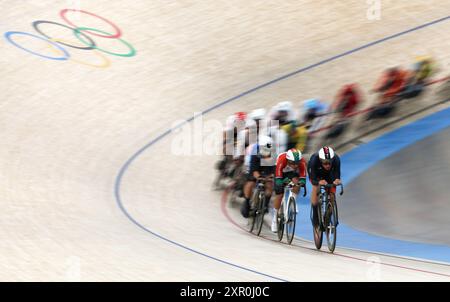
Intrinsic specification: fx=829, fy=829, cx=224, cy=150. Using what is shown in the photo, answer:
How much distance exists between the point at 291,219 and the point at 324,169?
0.72 metres

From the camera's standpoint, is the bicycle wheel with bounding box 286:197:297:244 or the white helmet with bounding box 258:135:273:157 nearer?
the bicycle wheel with bounding box 286:197:297:244

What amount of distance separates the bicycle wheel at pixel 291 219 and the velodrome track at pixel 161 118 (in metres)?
0.16

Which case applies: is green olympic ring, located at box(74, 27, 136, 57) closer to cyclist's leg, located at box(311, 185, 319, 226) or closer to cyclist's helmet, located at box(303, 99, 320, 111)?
cyclist's helmet, located at box(303, 99, 320, 111)

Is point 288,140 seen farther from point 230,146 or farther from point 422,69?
point 422,69

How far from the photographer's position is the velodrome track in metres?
7.46

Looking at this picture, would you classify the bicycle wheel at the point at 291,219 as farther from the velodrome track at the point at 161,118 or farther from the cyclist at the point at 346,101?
the cyclist at the point at 346,101

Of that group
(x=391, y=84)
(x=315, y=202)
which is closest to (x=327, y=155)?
(x=315, y=202)

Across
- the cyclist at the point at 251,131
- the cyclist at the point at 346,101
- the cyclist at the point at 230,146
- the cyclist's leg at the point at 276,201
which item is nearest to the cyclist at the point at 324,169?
the cyclist's leg at the point at 276,201

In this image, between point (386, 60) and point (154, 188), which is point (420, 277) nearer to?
point (154, 188)

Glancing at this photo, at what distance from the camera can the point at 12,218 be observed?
8555 millimetres

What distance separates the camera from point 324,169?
322 inches

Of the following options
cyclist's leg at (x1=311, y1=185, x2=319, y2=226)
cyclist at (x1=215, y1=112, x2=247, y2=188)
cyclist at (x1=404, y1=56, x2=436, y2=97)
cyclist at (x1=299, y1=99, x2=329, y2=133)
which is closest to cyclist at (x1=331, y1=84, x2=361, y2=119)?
cyclist at (x1=299, y1=99, x2=329, y2=133)

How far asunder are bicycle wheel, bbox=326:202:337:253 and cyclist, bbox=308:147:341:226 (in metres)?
0.10
